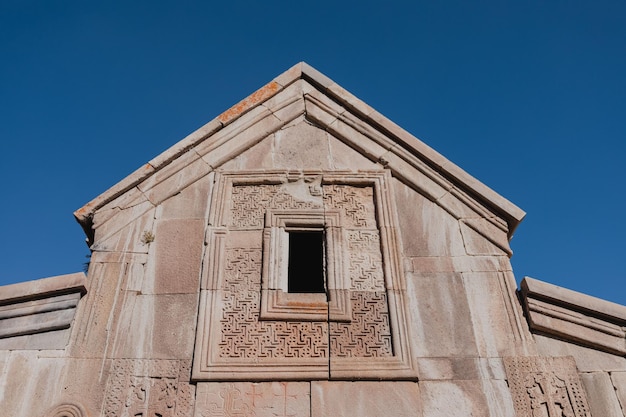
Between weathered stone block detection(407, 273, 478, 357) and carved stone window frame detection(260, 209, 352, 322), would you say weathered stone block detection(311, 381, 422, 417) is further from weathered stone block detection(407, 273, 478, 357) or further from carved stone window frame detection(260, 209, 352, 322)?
carved stone window frame detection(260, 209, 352, 322)

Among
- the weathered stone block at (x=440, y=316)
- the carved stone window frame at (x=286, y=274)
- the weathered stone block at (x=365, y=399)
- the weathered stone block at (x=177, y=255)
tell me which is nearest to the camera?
the weathered stone block at (x=365, y=399)

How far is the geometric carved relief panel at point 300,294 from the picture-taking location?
4055mm

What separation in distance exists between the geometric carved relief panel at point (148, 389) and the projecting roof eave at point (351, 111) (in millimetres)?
1584

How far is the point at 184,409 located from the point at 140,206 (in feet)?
6.66

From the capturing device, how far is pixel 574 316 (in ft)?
14.1

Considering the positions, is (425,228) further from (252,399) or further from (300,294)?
(252,399)

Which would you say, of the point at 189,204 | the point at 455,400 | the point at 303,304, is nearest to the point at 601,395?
the point at 455,400

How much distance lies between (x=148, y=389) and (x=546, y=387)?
3.01 meters

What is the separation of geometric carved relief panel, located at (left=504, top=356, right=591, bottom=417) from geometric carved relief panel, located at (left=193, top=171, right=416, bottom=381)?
2.66 ft

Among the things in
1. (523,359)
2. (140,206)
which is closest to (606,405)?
(523,359)

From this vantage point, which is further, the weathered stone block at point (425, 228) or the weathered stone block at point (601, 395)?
the weathered stone block at point (425, 228)

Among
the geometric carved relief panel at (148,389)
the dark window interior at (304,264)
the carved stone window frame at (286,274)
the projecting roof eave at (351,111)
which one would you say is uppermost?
the projecting roof eave at (351,111)

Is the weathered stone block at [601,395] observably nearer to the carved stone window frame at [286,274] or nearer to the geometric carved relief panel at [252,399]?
the carved stone window frame at [286,274]

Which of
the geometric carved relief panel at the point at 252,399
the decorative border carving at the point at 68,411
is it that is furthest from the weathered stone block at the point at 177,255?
the decorative border carving at the point at 68,411
